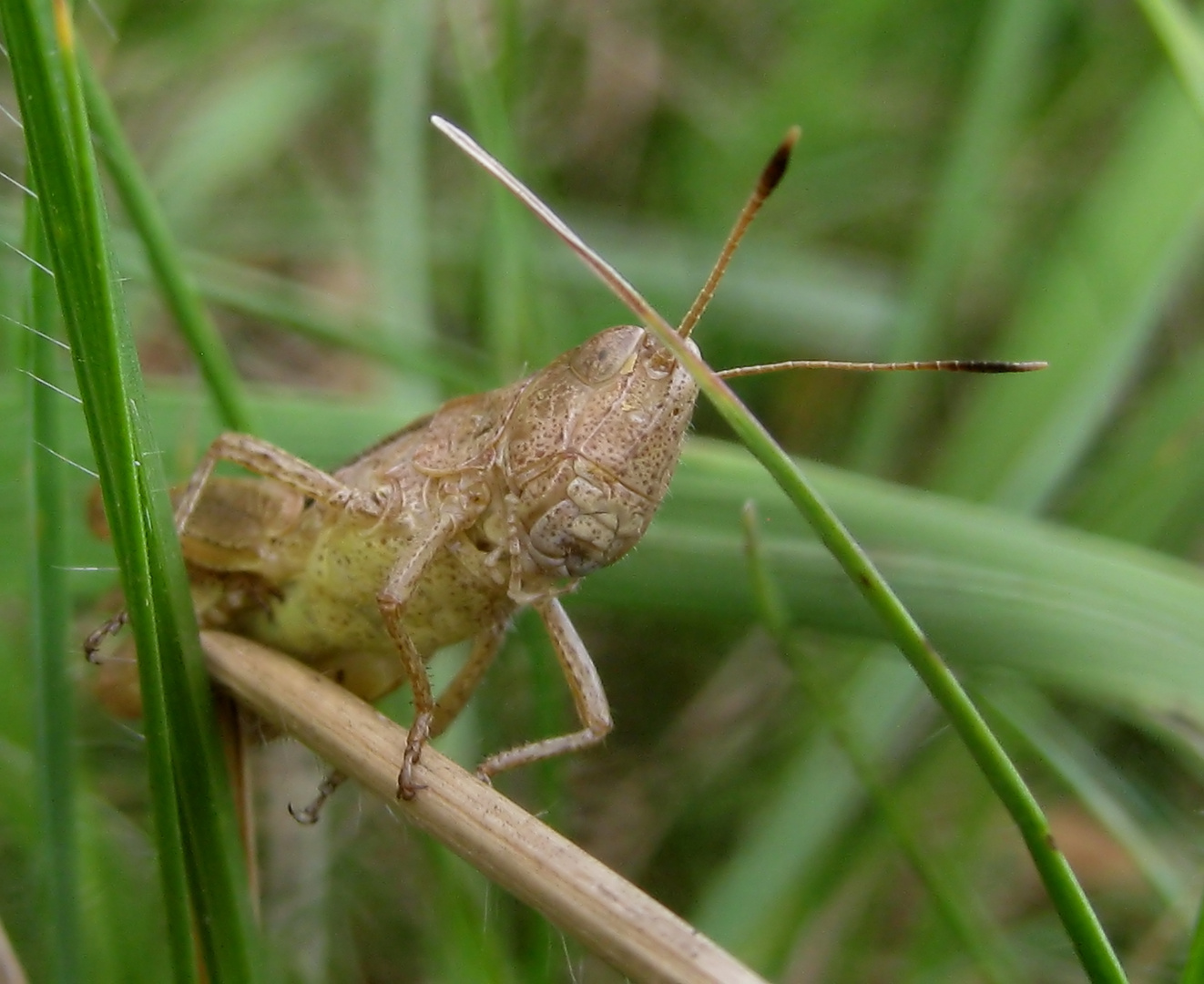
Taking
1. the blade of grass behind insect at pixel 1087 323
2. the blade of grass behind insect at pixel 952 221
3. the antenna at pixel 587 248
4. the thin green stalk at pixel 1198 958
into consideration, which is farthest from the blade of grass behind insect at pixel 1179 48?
the thin green stalk at pixel 1198 958

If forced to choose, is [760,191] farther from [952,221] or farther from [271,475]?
[952,221]

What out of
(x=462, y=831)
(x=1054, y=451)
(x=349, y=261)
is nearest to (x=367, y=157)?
(x=349, y=261)

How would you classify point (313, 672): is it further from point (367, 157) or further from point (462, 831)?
point (367, 157)

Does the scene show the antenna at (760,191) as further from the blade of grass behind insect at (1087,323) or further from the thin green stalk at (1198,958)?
the blade of grass behind insect at (1087,323)

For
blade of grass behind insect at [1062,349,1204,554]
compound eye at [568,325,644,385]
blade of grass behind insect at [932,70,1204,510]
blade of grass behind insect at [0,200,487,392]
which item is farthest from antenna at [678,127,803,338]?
blade of grass behind insect at [1062,349,1204,554]

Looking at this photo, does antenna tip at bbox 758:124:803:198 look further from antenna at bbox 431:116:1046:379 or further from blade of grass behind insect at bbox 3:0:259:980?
blade of grass behind insect at bbox 3:0:259:980
